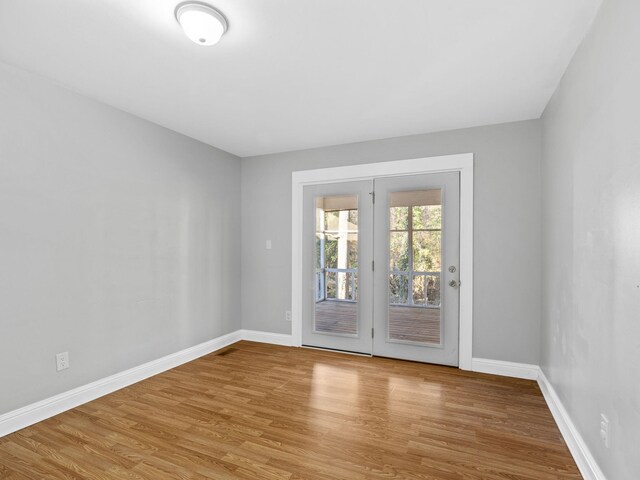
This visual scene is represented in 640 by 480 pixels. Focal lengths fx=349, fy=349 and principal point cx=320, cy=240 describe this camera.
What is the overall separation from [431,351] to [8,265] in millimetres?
3647

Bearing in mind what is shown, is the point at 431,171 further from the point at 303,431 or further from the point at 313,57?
the point at 303,431

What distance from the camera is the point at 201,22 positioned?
5.92ft

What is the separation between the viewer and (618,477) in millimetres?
1517

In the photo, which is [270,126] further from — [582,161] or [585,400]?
[585,400]

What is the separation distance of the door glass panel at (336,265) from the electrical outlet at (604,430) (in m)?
2.51

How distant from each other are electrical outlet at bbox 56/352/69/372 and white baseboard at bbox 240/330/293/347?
2188mm

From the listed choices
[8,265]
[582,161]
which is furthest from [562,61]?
[8,265]

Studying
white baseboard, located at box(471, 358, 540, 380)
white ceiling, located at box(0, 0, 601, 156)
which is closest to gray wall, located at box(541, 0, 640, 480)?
white ceiling, located at box(0, 0, 601, 156)

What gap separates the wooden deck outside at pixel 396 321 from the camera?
3.65 meters

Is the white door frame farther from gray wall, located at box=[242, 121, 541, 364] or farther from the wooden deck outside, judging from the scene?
the wooden deck outside

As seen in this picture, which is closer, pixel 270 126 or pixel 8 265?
pixel 8 265

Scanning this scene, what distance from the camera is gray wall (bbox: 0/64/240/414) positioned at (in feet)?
7.83

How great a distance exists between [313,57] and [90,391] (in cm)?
305

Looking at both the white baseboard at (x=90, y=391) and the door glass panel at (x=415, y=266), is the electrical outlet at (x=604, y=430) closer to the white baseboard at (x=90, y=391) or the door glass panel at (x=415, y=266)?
the door glass panel at (x=415, y=266)
